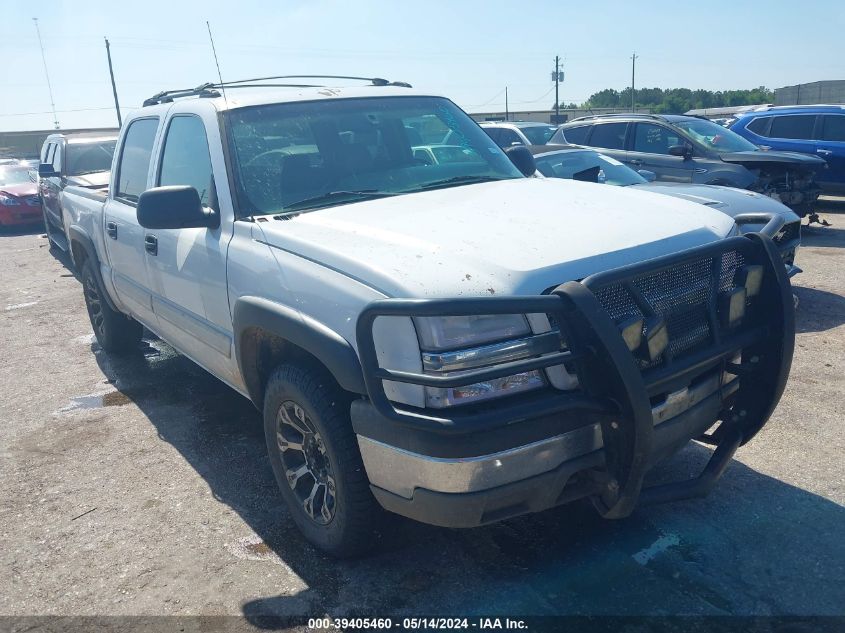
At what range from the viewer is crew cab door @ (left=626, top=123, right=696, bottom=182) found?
1066 cm

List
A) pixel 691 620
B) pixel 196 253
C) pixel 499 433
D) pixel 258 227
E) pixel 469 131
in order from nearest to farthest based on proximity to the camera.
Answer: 1. pixel 499 433
2. pixel 691 620
3. pixel 258 227
4. pixel 196 253
5. pixel 469 131

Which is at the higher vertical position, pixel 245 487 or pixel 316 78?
pixel 316 78

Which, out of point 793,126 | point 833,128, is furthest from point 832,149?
point 793,126

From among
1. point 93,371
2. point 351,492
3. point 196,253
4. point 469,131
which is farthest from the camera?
point 93,371

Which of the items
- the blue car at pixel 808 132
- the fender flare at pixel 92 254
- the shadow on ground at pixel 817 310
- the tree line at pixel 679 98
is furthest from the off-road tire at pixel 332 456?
the tree line at pixel 679 98

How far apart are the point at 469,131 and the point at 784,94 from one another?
4887 cm

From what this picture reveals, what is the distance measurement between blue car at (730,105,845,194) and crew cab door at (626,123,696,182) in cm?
351

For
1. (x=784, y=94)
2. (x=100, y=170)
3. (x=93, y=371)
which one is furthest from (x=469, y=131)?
(x=784, y=94)

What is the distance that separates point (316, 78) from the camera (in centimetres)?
490

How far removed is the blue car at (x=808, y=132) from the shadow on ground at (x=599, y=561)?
35.5 ft

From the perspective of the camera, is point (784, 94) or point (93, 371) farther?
point (784, 94)

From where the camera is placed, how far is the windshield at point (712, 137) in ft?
36.1

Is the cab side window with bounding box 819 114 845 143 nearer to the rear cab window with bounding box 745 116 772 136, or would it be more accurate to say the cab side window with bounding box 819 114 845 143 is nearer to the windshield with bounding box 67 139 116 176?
the rear cab window with bounding box 745 116 772 136

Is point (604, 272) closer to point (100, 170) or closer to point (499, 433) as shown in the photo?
point (499, 433)
